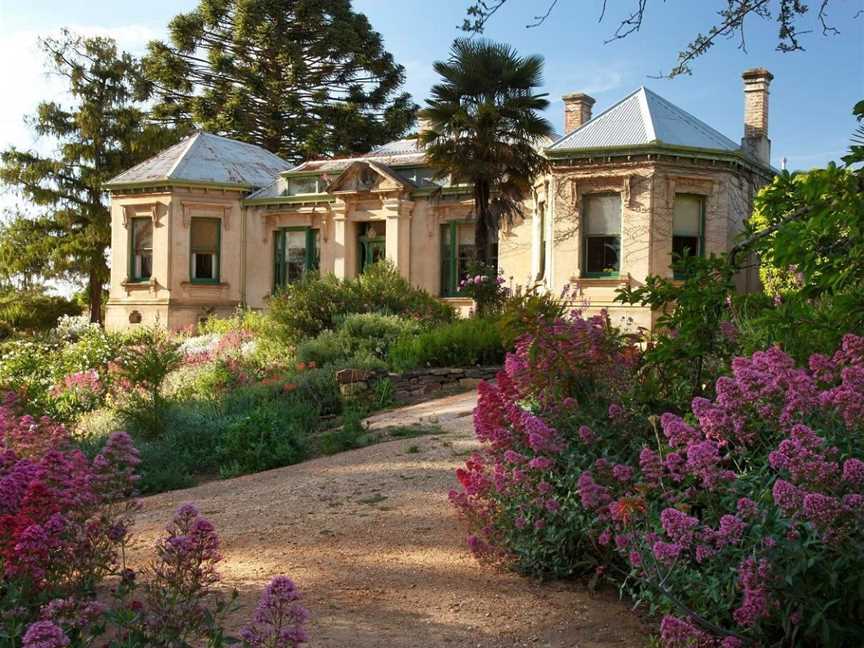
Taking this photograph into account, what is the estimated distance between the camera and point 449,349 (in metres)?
14.3

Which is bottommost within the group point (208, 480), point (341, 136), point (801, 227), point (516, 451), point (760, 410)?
point (208, 480)

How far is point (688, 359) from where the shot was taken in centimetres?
500

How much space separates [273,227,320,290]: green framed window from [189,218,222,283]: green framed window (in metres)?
1.67

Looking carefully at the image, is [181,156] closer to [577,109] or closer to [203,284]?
[203,284]

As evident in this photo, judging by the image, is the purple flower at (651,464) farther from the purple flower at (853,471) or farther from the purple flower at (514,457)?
the purple flower at (514,457)

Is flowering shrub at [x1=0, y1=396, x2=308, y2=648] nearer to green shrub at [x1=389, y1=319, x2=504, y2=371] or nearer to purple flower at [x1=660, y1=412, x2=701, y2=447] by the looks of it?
purple flower at [x1=660, y1=412, x2=701, y2=447]

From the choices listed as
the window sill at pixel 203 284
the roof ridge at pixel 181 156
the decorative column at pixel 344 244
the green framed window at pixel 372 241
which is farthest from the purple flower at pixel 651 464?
the roof ridge at pixel 181 156

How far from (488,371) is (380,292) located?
4.47m

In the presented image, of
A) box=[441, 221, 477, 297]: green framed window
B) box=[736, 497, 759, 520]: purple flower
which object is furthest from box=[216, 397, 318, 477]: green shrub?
box=[441, 221, 477, 297]: green framed window

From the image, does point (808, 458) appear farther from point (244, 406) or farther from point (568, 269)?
point (568, 269)

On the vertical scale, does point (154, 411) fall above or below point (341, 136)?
below

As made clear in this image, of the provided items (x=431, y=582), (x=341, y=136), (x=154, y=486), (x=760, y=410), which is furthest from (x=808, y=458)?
(x=341, y=136)

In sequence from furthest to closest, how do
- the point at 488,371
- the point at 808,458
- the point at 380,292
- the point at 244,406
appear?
the point at 380,292, the point at 488,371, the point at 244,406, the point at 808,458

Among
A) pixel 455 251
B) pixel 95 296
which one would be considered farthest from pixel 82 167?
pixel 455 251
